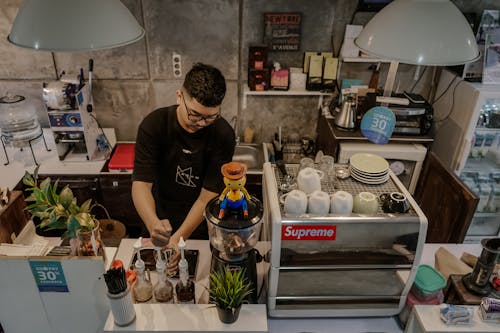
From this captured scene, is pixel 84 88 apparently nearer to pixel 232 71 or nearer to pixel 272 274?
pixel 232 71

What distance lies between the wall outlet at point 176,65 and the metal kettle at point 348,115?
149cm

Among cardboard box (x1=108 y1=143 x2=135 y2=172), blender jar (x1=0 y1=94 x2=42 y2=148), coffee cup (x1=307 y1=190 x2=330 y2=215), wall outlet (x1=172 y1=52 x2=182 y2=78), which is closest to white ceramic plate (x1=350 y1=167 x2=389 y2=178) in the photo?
coffee cup (x1=307 y1=190 x2=330 y2=215)

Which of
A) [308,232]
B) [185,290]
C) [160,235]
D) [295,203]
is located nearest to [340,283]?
[308,232]

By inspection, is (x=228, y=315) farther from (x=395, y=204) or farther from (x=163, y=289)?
(x=395, y=204)

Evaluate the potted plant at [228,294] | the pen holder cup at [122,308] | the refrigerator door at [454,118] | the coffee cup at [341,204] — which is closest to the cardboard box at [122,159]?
the pen holder cup at [122,308]

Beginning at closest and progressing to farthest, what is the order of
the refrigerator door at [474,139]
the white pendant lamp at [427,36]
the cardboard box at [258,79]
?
the white pendant lamp at [427,36] → the refrigerator door at [474,139] → the cardboard box at [258,79]

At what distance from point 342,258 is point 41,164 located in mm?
2886

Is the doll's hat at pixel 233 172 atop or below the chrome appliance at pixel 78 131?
atop

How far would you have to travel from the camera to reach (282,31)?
142 inches

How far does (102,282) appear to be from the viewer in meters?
1.75

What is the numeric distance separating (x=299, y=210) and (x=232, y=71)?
2402 mm

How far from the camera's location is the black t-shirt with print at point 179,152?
7.50ft

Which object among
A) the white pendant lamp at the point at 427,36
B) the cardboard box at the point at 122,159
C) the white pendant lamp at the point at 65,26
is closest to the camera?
the white pendant lamp at the point at 65,26

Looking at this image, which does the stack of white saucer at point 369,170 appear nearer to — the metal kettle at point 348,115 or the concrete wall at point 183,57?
the metal kettle at point 348,115
